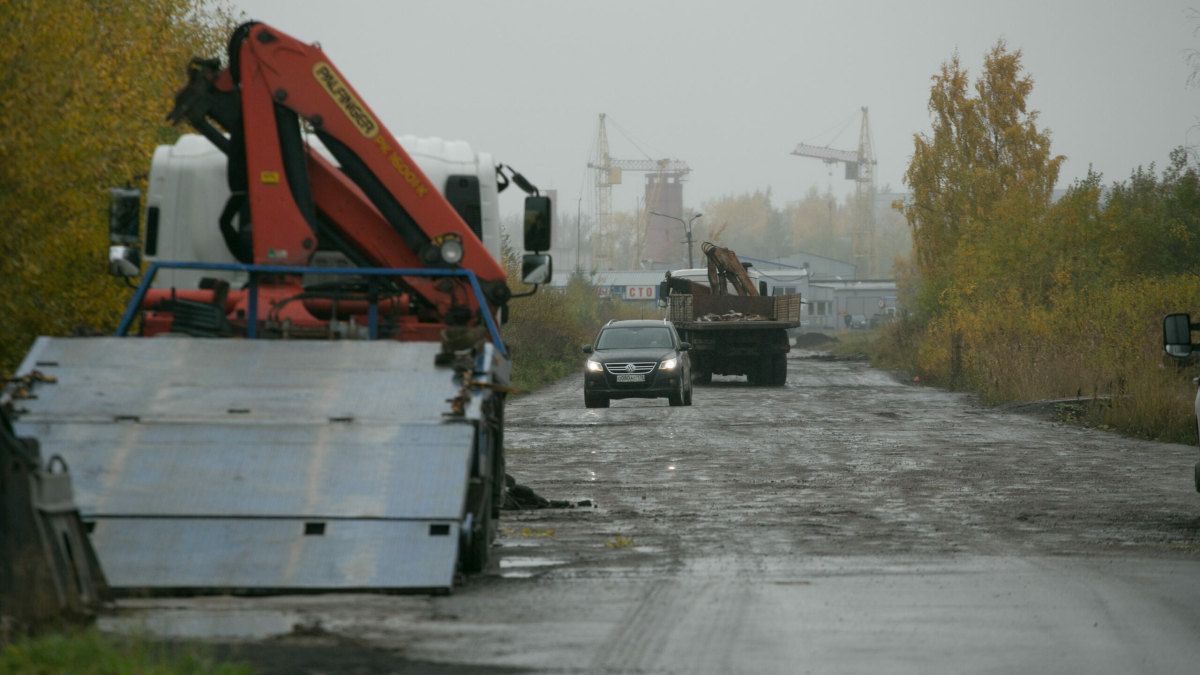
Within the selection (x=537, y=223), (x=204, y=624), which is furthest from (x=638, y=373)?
(x=204, y=624)

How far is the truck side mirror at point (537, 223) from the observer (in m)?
9.57

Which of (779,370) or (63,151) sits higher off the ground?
(63,151)

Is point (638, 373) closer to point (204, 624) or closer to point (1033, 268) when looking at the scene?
point (1033, 268)

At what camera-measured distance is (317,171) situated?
8.13 m

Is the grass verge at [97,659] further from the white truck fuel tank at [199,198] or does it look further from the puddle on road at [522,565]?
the white truck fuel tank at [199,198]

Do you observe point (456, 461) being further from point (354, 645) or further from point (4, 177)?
point (4, 177)

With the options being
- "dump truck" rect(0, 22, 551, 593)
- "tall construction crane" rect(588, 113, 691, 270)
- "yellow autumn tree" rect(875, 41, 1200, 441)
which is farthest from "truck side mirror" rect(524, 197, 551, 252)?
"tall construction crane" rect(588, 113, 691, 270)

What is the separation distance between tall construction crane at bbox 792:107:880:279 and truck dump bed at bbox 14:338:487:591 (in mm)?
141860

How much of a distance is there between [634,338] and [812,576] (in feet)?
57.5

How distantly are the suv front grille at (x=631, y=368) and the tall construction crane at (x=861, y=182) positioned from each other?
125 meters

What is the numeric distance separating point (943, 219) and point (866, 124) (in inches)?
5156

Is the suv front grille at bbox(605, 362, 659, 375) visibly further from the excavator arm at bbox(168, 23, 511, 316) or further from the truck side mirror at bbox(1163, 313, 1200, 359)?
the truck side mirror at bbox(1163, 313, 1200, 359)

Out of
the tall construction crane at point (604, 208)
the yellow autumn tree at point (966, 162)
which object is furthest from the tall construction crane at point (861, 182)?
the yellow autumn tree at point (966, 162)

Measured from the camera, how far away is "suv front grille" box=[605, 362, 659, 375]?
74.4 ft
